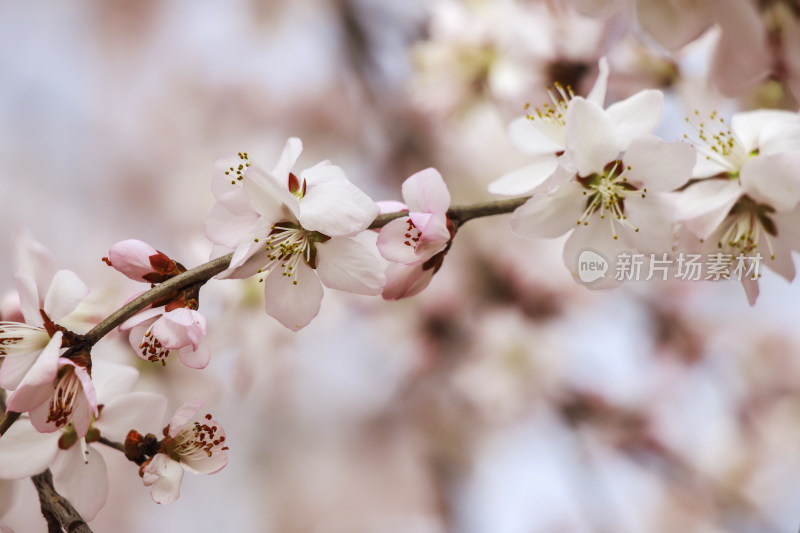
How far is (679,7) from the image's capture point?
36 cm

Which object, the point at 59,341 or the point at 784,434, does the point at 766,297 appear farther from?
the point at 59,341

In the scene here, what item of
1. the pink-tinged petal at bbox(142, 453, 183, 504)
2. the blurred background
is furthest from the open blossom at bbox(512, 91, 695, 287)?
the blurred background

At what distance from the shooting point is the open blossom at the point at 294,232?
1.01 feet

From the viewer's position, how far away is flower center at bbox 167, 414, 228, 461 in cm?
32

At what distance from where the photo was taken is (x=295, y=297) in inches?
13.3

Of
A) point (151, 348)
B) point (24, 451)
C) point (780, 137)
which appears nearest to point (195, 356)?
point (151, 348)

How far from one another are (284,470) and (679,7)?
1.07m

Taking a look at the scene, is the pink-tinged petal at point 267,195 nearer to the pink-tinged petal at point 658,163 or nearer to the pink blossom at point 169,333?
the pink blossom at point 169,333

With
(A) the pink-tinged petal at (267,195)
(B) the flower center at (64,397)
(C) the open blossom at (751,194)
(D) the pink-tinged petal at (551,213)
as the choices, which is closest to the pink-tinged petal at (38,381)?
(B) the flower center at (64,397)

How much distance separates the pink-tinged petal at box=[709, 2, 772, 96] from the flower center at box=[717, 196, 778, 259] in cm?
8

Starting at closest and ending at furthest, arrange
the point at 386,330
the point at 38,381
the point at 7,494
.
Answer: the point at 38,381 → the point at 7,494 → the point at 386,330

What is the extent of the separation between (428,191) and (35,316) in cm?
20

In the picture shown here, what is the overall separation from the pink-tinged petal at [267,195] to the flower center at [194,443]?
11cm

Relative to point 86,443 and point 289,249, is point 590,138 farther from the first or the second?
point 86,443
